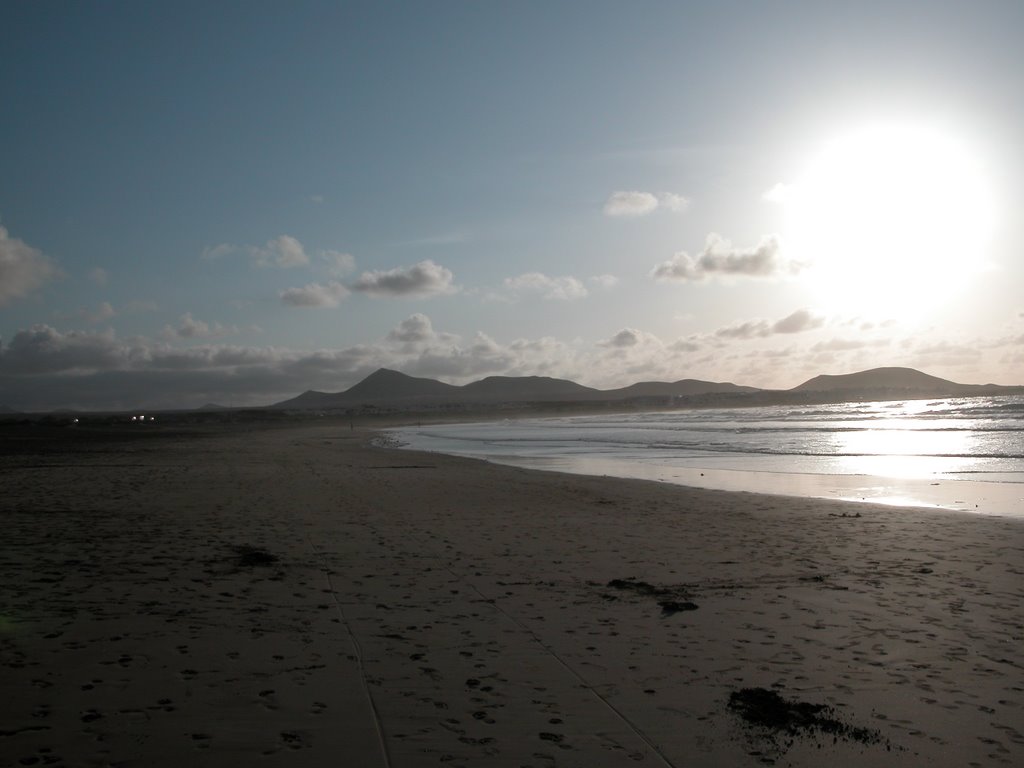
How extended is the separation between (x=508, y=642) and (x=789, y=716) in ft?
8.30

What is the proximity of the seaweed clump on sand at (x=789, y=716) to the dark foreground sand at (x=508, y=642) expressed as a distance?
0.02 metres

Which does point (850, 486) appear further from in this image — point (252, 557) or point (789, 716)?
point (789, 716)

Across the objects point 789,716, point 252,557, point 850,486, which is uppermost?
point 252,557

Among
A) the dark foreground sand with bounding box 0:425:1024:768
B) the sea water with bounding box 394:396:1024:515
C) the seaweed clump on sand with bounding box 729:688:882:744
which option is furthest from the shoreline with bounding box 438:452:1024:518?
the seaweed clump on sand with bounding box 729:688:882:744

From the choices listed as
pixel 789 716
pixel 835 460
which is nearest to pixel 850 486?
pixel 835 460

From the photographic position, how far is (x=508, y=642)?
6.74 m

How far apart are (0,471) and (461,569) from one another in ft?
70.1

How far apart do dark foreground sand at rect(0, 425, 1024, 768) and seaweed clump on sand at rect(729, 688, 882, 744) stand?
0.02 meters

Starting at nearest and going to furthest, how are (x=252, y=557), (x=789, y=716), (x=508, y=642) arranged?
1. (x=789, y=716)
2. (x=508, y=642)
3. (x=252, y=557)

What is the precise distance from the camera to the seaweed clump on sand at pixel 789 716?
16.4 feet

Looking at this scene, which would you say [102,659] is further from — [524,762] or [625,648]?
A: [625,648]

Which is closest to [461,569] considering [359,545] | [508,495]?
[359,545]

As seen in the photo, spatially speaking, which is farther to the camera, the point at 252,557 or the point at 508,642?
the point at 252,557

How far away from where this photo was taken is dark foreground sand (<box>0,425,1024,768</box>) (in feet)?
15.6
